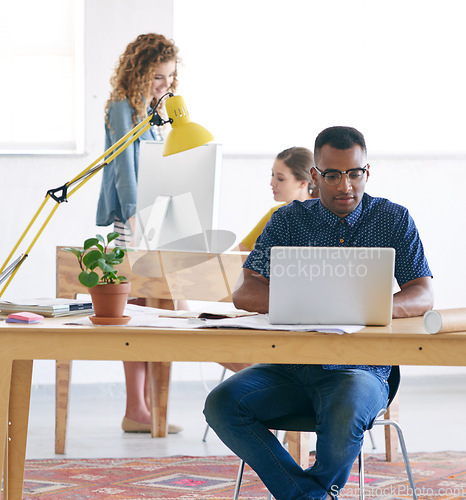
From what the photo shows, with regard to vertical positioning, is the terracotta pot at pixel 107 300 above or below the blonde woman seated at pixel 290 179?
below

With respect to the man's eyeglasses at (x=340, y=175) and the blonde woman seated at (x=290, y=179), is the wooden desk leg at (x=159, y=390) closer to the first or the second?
the blonde woman seated at (x=290, y=179)

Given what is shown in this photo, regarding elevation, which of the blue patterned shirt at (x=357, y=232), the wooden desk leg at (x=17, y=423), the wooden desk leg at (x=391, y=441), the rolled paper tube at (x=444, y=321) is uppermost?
the blue patterned shirt at (x=357, y=232)

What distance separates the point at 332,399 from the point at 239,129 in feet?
9.05

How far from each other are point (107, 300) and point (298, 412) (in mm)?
535

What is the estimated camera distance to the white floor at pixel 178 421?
2.98 m

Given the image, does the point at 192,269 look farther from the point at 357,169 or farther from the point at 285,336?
the point at 285,336

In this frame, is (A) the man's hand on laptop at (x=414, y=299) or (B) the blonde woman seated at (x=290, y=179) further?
(B) the blonde woman seated at (x=290, y=179)

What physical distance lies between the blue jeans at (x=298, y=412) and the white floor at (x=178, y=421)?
3.82 feet

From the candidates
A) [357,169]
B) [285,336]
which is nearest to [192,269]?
[357,169]

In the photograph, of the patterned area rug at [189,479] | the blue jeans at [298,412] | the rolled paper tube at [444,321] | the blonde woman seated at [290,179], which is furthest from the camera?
the blonde woman seated at [290,179]

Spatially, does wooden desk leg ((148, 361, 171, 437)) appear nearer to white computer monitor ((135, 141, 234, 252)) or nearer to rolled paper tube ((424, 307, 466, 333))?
white computer monitor ((135, 141, 234, 252))

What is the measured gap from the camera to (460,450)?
2959 millimetres

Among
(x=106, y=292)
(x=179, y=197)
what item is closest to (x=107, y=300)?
(x=106, y=292)

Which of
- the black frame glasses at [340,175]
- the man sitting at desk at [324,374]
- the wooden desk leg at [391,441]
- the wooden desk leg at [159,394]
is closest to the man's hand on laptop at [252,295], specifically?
the man sitting at desk at [324,374]
